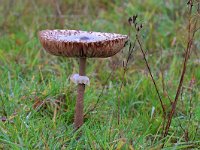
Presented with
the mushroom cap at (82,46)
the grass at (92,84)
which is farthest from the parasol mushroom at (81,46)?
the grass at (92,84)

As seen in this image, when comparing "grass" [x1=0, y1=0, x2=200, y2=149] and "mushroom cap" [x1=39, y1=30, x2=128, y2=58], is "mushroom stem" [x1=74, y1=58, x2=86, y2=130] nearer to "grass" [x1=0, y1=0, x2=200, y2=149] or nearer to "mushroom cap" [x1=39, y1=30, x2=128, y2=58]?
Result: "grass" [x1=0, y1=0, x2=200, y2=149]

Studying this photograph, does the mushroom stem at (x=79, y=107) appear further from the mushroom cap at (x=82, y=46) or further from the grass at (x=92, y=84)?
the mushroom cap at (x=82, y=46)

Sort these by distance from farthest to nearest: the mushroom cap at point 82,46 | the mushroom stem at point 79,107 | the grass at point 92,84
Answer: the mushroom stem at point 79,107 < the grass at point 92,84 < the mushroom cap at point 82,46

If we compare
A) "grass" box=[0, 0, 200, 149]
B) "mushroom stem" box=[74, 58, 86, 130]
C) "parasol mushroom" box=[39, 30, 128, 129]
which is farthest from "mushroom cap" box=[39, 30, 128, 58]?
"grass" box=[0, 0, 200, 149]

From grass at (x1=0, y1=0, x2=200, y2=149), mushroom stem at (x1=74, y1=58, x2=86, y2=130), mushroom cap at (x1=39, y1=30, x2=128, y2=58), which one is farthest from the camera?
mushroom stem at (x1=74, y1=58, x2=86, y2=130)

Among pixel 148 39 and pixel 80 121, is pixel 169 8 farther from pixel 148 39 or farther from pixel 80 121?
pixel 80 121

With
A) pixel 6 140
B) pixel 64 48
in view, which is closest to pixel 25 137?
pixel 6 140

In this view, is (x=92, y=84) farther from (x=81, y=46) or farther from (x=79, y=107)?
(x=81, y=46)

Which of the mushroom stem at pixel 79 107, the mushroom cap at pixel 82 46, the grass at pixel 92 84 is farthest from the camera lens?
the mushroom stem at pixel 79 107
